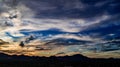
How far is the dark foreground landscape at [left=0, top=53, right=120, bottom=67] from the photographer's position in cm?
593

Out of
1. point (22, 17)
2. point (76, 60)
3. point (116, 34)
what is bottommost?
point (76, 60)

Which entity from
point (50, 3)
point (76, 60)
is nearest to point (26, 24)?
→ point (50, 3)

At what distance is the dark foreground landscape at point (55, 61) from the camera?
5.93 meters

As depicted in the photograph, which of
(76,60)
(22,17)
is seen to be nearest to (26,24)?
(22,17)

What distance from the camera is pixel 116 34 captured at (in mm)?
5930

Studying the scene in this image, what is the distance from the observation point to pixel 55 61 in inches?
240

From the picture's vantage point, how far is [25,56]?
6.25m

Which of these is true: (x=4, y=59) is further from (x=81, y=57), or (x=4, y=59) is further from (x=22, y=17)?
(x=81, y=57)

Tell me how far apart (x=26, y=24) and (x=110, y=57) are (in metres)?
1.54

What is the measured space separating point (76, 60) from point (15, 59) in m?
1.08

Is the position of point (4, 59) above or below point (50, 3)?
below

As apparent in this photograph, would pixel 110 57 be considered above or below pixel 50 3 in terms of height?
below

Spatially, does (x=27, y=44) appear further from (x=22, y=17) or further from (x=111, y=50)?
(x=111, y=50)

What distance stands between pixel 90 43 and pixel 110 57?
40cm
